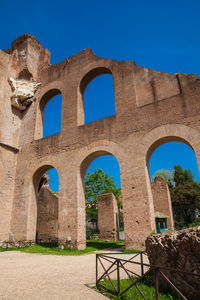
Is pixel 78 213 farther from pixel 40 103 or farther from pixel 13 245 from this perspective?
pixel 40 103

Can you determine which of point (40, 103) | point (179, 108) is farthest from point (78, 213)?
point (40, 103)

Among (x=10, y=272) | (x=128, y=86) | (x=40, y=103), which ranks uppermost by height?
(x=40, y=103)

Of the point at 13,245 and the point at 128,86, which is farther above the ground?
the point at 128,86

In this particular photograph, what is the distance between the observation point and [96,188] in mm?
26875

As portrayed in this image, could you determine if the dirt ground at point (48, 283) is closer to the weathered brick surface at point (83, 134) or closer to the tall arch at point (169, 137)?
the weathered brick surface at point (83, 134)

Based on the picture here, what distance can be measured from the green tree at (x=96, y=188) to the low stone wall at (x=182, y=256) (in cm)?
2280

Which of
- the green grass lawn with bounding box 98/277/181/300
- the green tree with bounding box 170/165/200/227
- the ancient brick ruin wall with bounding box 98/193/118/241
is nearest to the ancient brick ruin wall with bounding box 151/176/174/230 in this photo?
the ancient brick ruin wall with bounding box 98/193/118/241

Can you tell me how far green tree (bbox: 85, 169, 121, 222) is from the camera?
26.2 meters

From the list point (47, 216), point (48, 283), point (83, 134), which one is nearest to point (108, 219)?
point (47, 216)

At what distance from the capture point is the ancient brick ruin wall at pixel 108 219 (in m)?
14.3

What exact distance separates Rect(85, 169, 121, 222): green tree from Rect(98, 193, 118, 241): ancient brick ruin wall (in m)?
11.3

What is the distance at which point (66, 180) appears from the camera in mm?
11148

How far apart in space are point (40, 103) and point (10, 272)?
441 inches

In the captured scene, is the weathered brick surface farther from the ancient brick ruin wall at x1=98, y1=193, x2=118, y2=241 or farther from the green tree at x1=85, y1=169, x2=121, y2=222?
the green tree at x1=85, y1=169, x2=121, y2=222
